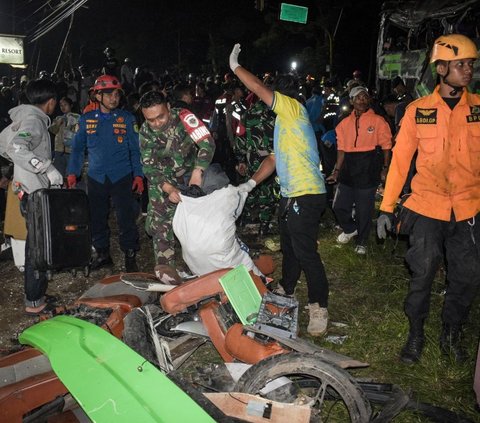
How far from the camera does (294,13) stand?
2559cm

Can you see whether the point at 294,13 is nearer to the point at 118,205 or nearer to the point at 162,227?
the point at 118,205

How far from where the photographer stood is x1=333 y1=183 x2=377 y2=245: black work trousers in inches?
234

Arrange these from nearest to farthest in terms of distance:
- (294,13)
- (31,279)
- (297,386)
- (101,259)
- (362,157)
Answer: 1. (297,386)
2. (31,279)
3. (101,259)
4. (362,157)
5. (294,13)

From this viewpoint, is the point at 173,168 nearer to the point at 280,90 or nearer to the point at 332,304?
the point at 280,90

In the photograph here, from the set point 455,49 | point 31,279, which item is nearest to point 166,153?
point 31,279

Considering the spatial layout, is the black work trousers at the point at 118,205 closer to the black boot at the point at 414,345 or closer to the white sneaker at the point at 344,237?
the white sneaker at the point at 344,237

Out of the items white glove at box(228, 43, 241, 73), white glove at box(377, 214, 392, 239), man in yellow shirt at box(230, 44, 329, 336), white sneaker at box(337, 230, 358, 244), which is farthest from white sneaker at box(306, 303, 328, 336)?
white sneaker at box(337, 230, 358, 244)

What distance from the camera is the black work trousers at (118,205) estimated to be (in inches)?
209

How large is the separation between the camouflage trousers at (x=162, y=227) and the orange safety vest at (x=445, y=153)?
240 cm

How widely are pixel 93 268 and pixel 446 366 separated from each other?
4043mm

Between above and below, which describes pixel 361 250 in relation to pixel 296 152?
below

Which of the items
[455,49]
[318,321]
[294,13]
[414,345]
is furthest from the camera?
[294,13]

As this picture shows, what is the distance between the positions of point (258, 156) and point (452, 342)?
11.5ft

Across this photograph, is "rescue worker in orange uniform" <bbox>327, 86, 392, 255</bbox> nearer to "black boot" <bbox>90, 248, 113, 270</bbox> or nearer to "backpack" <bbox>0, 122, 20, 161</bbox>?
"black boot" <bbox>90, 248, 113, 270</bbox>
